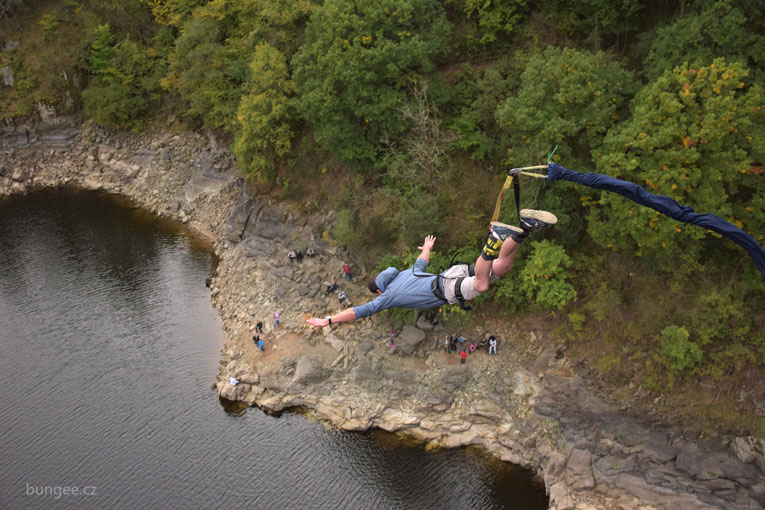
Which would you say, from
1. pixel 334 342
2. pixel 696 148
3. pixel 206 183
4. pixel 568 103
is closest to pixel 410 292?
pixel 696 148

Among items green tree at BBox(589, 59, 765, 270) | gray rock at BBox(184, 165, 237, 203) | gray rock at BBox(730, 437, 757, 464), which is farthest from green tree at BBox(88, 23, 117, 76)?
gray rock at BBox(730, 437, 757, 464)

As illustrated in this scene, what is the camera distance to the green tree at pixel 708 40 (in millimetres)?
15758

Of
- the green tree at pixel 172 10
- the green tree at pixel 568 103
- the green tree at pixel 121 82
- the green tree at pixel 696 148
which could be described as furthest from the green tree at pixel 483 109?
the green tree at pixel 121 82

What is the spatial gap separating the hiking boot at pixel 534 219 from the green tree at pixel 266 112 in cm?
1971

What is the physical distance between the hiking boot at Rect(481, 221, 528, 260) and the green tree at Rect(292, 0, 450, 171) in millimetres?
15076

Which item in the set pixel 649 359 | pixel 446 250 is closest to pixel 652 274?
pixel 649 359

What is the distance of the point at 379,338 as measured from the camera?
73.1 feet

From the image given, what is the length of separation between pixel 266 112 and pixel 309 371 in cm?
1300

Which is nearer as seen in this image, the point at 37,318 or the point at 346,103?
the point at 346,103

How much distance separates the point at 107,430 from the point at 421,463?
12.6 meters

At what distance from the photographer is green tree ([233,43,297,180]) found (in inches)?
995

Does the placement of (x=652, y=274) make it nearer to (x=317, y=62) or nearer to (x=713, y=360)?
(x=713, y=360)

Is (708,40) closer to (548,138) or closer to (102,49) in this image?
(548,138)

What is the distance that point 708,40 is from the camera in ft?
54.1
